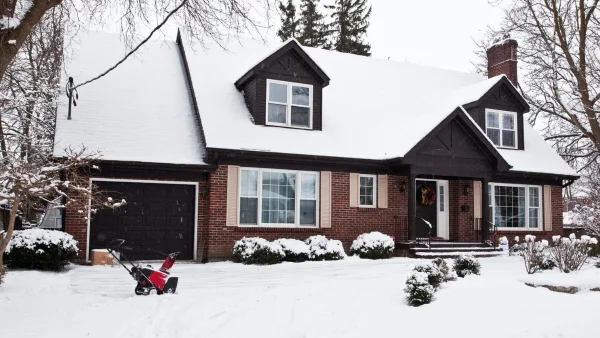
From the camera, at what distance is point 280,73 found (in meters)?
16.5

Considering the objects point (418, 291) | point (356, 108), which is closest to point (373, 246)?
point (356, 108)

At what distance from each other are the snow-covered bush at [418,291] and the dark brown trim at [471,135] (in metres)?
7.86

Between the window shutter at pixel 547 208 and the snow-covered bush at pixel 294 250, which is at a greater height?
the window shutter at pixel 547 208

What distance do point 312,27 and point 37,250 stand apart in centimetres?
3157

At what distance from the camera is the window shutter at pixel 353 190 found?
54.4 ft

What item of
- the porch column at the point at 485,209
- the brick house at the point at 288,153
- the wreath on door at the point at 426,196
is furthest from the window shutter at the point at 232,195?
the porch column at the point at 485,209

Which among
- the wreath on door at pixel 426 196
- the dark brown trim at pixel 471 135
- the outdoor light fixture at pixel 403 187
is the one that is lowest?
the wreath on door at pixel 426 196

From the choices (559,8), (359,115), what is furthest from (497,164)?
(559,8)

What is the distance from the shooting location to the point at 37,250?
39.1 ft

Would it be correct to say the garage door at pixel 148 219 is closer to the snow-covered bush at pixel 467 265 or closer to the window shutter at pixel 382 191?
the window shutter at pixel 382 191

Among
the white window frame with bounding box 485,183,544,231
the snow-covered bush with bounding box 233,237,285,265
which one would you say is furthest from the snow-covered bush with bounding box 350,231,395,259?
the white window frame with bounding box 485,183,544,231

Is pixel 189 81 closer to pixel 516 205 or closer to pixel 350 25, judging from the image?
pixel 516 205

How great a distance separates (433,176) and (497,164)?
2.06m

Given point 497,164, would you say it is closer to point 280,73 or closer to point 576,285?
point 280,73
